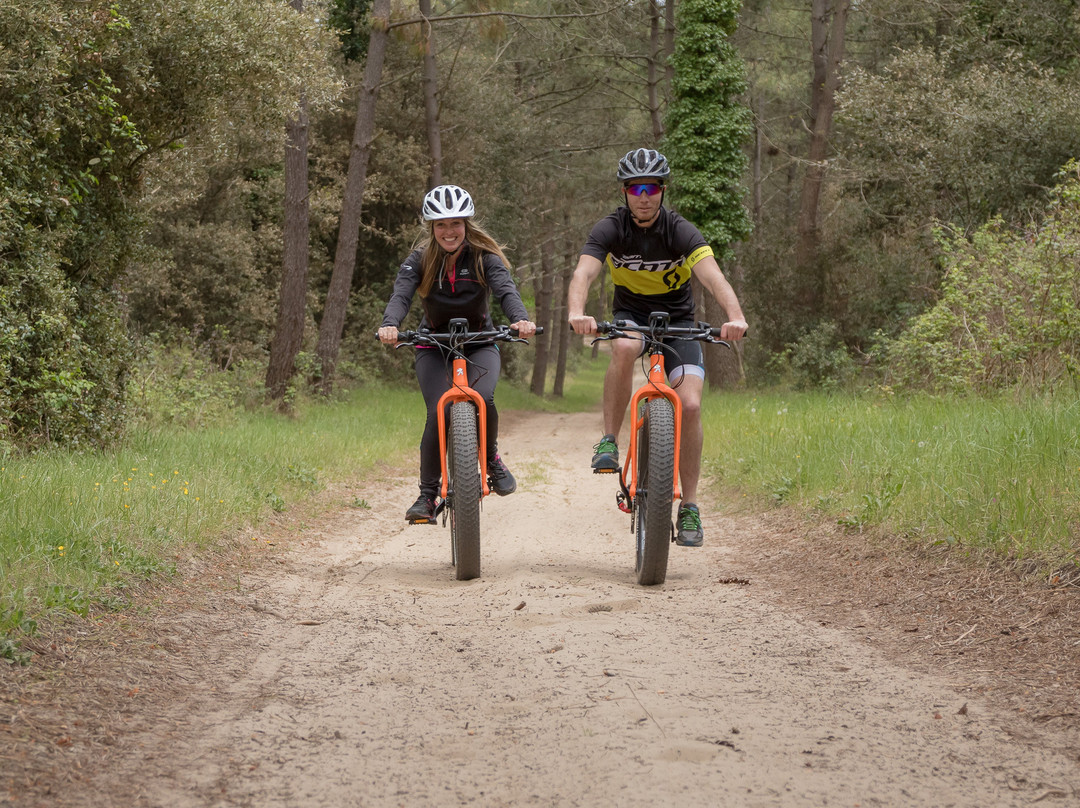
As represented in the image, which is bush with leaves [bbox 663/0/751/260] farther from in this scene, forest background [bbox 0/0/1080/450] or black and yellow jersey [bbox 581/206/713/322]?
black and yellow jersey [bbox 581/206/713/322]

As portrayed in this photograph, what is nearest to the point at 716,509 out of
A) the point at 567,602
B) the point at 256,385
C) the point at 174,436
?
the point at 567,602

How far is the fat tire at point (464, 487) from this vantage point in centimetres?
625

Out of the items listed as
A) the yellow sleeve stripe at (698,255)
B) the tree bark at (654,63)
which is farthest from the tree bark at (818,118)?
the yellow sleeve stripe at (698,255)

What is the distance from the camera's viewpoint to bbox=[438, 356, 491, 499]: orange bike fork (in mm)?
6469

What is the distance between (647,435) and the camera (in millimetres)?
6184

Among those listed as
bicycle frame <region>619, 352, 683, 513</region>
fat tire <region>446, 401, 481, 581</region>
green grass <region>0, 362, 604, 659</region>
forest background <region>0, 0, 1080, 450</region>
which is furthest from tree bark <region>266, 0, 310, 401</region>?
bicycle frame <region>619, 352, 683, 513</region>

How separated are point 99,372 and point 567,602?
5.75 meters

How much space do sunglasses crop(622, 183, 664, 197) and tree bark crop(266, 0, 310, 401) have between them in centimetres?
1230

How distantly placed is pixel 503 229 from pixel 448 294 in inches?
977

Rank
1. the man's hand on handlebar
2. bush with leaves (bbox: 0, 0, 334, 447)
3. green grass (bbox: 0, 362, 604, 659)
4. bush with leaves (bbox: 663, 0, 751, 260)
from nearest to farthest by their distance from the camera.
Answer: green grass (bbox: 0, 362, 604, 659)
the man's hand on handlebar
bush with leaves (bbox: 0, 0, 334, 447)
bush with leaves (bbox: 663, 0, 751, 260)

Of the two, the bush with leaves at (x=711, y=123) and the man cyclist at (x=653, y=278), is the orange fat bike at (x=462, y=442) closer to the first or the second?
the man cyclist at (x=653, y=278)

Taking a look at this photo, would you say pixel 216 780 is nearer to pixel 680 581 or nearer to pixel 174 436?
pixel 680 581

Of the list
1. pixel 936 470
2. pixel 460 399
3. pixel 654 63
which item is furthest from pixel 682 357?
pixel 654 63

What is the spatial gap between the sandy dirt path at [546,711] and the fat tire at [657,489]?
0.17 meters
